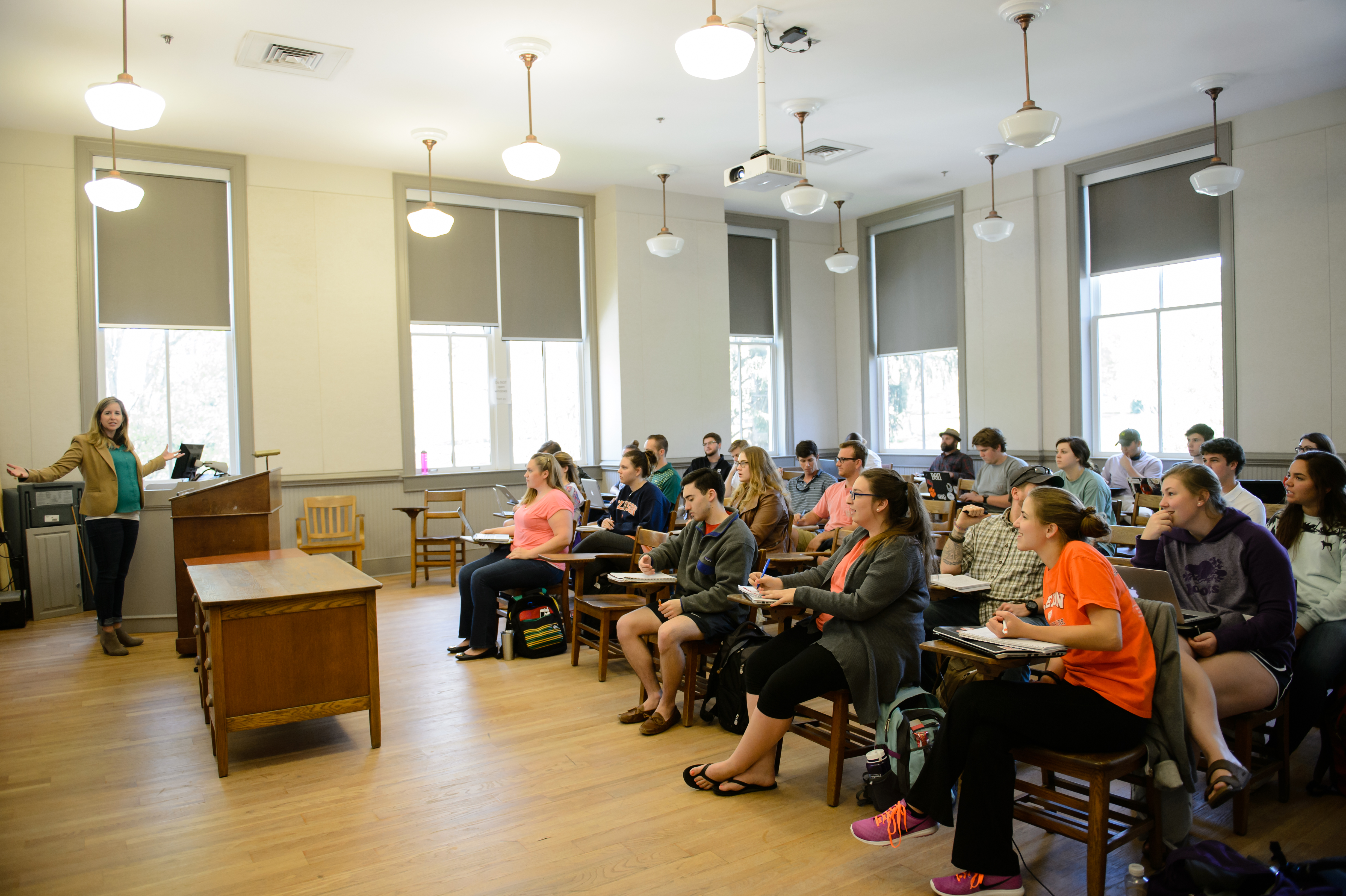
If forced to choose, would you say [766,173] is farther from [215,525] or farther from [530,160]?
[215,525]

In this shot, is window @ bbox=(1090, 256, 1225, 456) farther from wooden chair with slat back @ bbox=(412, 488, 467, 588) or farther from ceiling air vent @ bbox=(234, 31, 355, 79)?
ceiling air vent @ bbox=(234, 31, 355, 79)

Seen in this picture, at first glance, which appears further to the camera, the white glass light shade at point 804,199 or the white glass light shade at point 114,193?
the white glass light shade at point 804,199

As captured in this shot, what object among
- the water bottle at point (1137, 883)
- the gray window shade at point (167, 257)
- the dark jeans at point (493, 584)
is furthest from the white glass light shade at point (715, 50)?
the gray window shade at point (167, 257)

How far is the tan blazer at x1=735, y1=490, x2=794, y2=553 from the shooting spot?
4.75 metres

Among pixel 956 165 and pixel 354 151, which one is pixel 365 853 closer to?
pixel 354 151

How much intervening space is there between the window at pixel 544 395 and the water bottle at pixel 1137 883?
748cm

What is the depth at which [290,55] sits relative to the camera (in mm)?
5801

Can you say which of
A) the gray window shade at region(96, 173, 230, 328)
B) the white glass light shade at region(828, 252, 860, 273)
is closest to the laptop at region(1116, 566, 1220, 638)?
the white glass light shade at region(828, 252, 860, 273)

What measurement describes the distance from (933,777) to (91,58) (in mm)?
6717

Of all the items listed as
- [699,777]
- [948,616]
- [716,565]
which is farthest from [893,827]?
[716,565]

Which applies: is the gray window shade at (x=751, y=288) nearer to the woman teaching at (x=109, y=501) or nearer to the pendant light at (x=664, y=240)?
the pendant light at (x=664, y=240)

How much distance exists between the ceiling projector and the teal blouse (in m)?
4.30

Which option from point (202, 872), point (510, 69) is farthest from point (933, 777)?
point (510, 69)

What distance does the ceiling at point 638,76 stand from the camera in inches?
212
